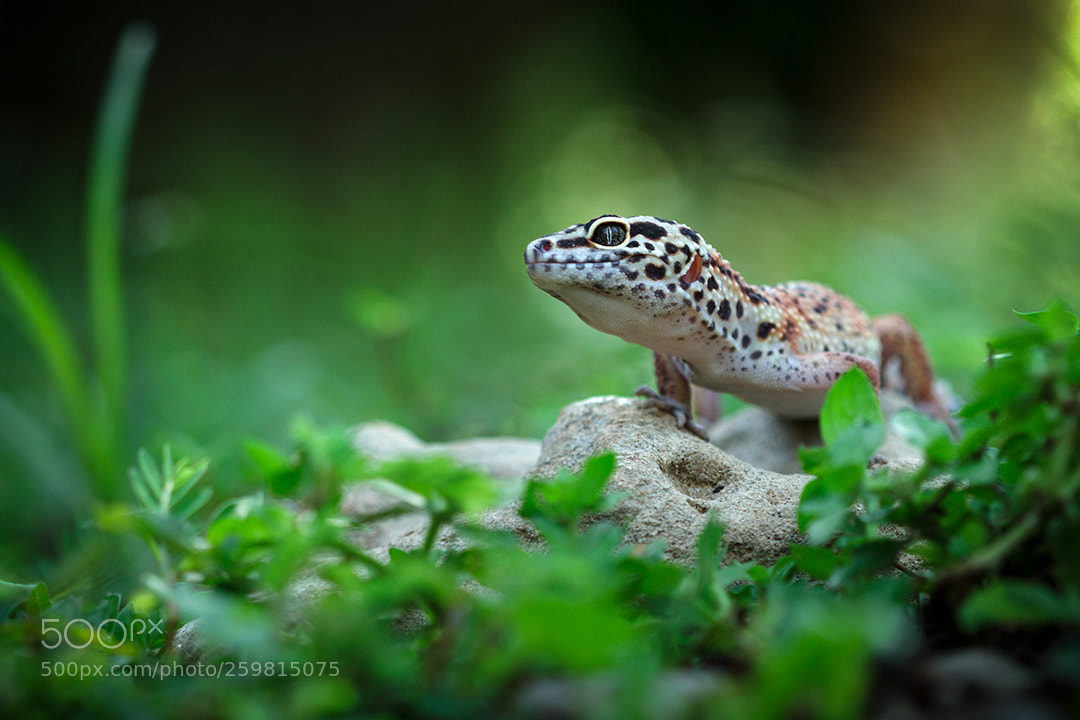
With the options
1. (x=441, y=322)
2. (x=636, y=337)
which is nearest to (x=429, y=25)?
(x=441, y=322)

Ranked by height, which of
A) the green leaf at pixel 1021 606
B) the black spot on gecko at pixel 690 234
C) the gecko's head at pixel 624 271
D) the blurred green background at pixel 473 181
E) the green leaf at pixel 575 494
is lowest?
the green leaf at pixel 1021 606

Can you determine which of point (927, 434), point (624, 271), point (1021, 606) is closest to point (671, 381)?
point (624, 271)

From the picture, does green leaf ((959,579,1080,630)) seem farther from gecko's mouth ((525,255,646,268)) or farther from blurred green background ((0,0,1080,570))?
blurred green background ((0,0,1080,570))

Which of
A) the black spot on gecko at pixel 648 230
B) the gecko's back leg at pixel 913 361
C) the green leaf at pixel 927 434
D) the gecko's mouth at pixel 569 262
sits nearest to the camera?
the green leaf at pixel 927 434

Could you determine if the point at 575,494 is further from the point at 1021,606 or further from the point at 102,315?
the point at 102,315

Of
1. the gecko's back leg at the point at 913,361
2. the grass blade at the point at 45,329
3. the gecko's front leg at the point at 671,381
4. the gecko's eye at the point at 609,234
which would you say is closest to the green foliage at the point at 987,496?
the gecko's eye at the point at 609,234

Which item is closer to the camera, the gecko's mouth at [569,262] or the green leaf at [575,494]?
the green leaf at [575,494]

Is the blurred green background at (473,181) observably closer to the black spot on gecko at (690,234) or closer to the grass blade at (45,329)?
the grass blade at (45,329)

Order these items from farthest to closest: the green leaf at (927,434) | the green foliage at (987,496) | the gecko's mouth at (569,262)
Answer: the gecko's mouth at (569,262)
the green leaf at (927,434)
the green foliage at (987,496)
